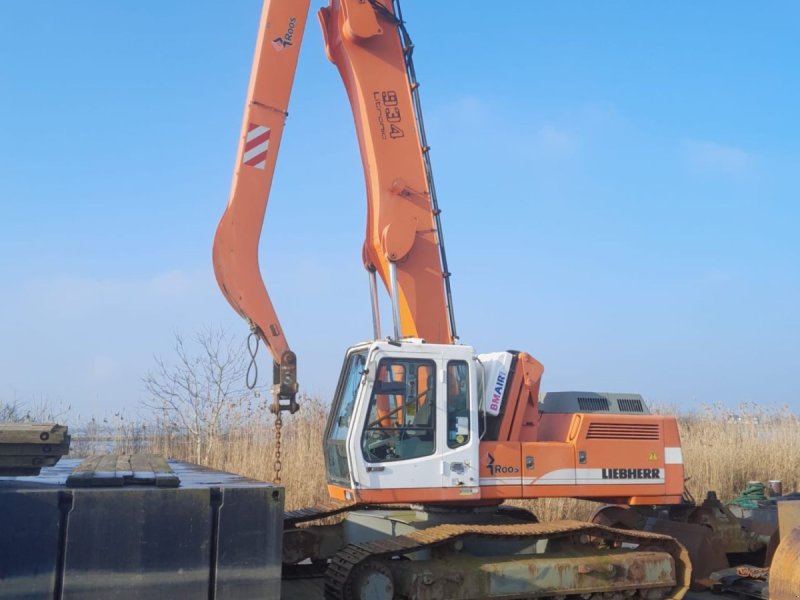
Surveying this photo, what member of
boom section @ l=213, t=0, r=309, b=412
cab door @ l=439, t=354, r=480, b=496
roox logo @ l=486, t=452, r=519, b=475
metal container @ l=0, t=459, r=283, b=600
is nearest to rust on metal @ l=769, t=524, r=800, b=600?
roox logo @ l=486, t=452, r=519, b=475

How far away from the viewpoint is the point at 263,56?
323 inches

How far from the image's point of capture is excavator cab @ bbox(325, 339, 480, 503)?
6871 mm

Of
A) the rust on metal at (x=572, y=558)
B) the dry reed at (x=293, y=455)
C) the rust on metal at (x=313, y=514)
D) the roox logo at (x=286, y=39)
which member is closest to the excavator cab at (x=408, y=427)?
the rust on metal at (x=572, y=558)

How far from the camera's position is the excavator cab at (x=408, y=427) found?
6.87 meters

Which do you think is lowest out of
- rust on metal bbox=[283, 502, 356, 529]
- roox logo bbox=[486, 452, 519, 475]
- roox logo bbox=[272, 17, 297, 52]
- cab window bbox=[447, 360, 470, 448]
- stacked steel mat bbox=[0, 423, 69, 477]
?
rust on metal bbox=[283, 502, 356, 529]

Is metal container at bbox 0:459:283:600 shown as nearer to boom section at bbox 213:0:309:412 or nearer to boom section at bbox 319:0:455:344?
boom section at bbox 213:0:309:412

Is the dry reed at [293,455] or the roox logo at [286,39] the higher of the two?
the roox logo at [286,39]

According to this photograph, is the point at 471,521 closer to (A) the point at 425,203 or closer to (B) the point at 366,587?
(B) the point at 366,587

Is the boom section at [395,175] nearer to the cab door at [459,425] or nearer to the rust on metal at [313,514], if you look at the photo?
the cab door at [459,425]

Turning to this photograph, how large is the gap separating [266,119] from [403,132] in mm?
1471

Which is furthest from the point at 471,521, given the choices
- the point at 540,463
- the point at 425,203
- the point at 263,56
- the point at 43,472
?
the point at 263,56

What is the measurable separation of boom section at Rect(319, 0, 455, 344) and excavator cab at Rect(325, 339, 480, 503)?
119 cm

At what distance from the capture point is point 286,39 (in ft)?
27.3

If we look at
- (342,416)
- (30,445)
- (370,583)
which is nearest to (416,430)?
(342,416)
